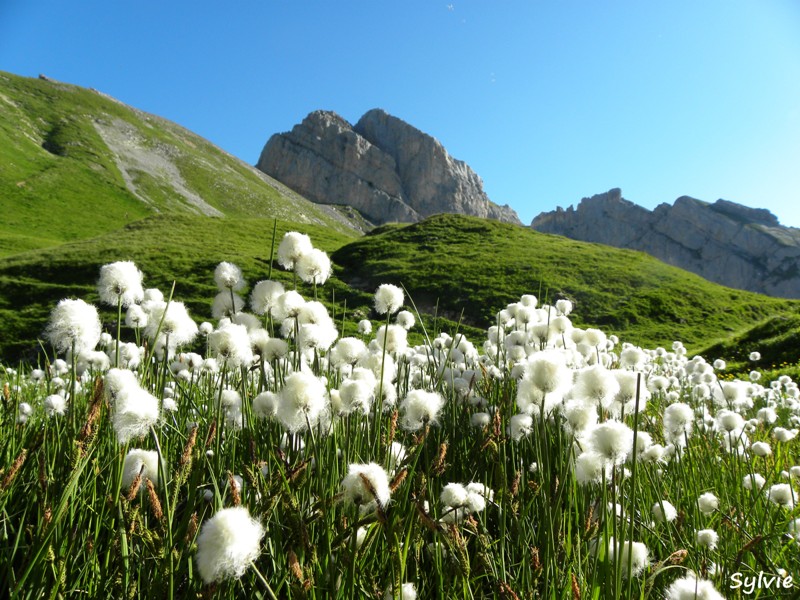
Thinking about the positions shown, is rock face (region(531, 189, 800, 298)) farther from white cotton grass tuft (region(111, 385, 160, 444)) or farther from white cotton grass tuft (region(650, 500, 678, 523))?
white cotton grass tuft (region(111, 385, 160, 444))

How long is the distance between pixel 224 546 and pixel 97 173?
96.6m

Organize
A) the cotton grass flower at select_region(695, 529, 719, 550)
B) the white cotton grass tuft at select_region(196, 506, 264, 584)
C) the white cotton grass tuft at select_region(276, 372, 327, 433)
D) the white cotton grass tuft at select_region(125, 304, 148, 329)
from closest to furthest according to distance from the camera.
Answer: the white cotton grass tuft at select_region(196, 506, 264, 584)
the white cotton grass tuft at select_region(276, 372, 327, 433)
the cotton grass flower at select_region(695, 529, 719, 550)
the white cotton grass tuft at select_region(125, 304, 148, 329)

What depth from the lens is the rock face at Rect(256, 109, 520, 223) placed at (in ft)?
538

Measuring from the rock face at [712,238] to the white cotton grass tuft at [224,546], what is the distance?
16738 centimetres

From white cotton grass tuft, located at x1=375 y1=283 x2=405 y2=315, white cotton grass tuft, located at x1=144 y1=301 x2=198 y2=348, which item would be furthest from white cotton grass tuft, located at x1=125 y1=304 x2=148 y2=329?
white cotton grass tuft, located at x1=375 y1=283 x2=405 y2=315

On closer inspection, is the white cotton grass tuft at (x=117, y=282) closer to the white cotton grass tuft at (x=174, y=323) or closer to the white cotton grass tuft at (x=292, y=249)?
the white cotton grass tuft at (x=174, y=323)

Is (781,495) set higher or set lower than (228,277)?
lower

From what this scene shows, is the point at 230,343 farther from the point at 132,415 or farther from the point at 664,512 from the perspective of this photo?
the point at 664,512

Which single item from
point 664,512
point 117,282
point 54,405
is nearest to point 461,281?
point 54,405

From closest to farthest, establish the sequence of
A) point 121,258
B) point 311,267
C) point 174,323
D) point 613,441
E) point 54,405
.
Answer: point 613,441
point 174,323
point 311,267
point 54,405
point 121,258

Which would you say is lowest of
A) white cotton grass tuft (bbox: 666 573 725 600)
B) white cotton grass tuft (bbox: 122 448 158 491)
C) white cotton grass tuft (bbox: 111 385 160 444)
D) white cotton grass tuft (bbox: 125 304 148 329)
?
white cotton grass tuft (bbox: 122 448 158 491)

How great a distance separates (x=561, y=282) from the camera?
33375mm

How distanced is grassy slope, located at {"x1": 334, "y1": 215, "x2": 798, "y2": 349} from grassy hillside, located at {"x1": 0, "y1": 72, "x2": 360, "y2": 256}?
3608 cm

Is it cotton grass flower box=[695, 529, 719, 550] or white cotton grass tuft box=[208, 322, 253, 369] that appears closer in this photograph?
cotton grass flower box=[695, 529, 719, 550]
